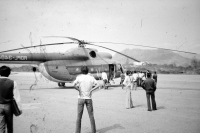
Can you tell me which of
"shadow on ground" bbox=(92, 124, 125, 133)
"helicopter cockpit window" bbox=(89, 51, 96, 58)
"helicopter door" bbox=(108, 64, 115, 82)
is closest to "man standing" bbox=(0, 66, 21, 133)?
"shadow on ground" bbox=(92, 124, 125, 133)

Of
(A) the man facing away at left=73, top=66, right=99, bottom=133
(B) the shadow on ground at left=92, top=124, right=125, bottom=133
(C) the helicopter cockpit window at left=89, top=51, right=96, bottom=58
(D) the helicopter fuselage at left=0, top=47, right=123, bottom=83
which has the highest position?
(C) the helicopter cockpit window at left=89, top=51, right=96, bottom=58

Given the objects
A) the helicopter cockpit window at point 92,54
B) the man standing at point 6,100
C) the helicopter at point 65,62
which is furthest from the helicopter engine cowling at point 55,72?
the man standing at point 6,100

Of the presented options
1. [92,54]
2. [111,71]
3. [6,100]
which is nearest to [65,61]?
[92,54]

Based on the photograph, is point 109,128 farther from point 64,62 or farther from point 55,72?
point 64,62

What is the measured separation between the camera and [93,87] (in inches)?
196

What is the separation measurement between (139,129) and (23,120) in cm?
424

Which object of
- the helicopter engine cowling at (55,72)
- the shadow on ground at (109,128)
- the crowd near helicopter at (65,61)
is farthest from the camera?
the helicopter engine cowling at (55,72)

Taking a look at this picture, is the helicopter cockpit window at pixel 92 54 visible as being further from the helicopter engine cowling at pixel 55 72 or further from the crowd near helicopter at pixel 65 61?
the helicopter engine cowling at pixel 55 72

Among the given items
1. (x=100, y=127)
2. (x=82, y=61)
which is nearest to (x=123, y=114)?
(x=100, y=127)

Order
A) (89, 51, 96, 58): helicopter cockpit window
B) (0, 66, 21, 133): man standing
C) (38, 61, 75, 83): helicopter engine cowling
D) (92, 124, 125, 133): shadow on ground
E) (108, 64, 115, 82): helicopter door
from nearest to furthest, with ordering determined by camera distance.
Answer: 1. (0, 66, 21, 133): man standing
2. (92, 124, 125, 133): shadow on ground
3. (38, 61, 75, 83): helicopter engine cowling
4. (89, 51, 96, 58): helicopter cockpit window
5. (108, 64, 115, 82): helicopter door

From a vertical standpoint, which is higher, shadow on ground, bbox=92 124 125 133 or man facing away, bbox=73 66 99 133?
man facing away, bbox=73 66 99 133

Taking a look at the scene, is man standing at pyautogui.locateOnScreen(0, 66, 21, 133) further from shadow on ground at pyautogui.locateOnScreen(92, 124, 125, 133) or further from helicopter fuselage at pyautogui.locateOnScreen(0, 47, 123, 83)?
helicopter fuselage at pyautogui.locateOnScreen(0, 47, 123, 83)

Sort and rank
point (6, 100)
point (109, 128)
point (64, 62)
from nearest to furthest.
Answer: point (6, 100) < point (109, 128) < point (64, 62)

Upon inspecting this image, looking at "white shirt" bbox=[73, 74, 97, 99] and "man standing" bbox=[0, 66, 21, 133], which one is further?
"white shirt" bbox=[73, 74, 97, 99]
